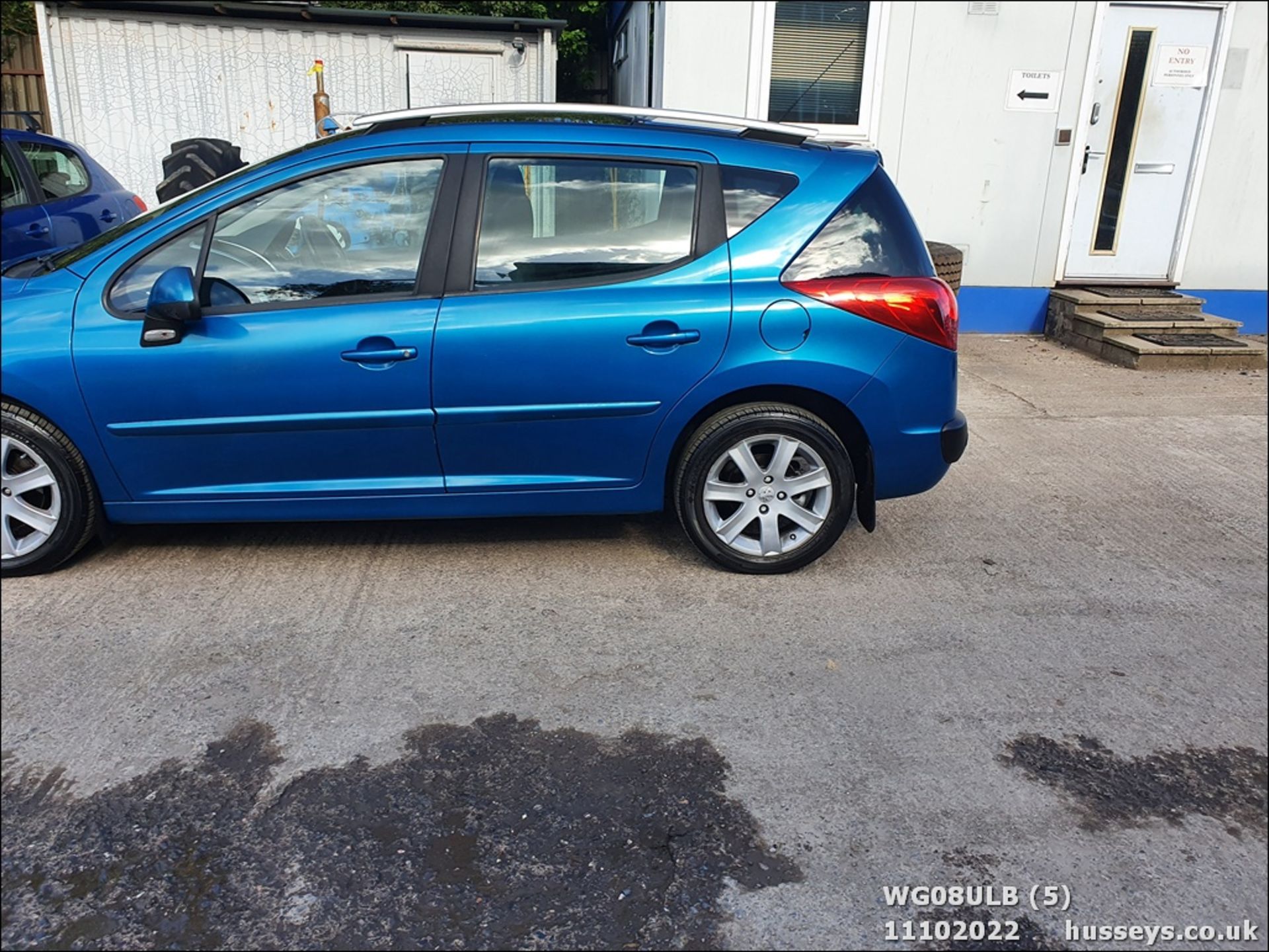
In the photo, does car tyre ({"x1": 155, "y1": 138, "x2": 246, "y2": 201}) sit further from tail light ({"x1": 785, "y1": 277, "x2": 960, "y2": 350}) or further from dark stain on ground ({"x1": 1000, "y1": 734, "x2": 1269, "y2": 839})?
dark stain on ground ({"x1": 1000, "y1": 734, "x2": 1269, "y2": 839})

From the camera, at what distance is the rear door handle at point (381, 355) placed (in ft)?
11.7

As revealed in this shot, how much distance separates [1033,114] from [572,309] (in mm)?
6121

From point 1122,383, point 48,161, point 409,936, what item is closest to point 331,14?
point 48,161

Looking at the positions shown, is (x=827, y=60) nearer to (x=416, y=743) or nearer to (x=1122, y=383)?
(x=1122, y=383)

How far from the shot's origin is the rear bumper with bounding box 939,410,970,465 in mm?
3910

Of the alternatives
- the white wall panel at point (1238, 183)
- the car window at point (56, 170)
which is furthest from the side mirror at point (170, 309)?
the white wall panel at point (1238, 183)

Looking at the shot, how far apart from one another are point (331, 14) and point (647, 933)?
8.85 metres

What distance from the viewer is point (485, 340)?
3.60 metres

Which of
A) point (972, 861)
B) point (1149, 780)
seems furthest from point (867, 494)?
point (972, 861)

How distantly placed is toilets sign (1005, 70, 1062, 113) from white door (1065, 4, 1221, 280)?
0.35 metres

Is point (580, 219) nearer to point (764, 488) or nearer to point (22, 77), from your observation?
point (764, 488)

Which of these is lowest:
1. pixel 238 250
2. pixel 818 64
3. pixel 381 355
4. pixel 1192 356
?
pixel 1192 356

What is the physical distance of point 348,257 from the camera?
365cm

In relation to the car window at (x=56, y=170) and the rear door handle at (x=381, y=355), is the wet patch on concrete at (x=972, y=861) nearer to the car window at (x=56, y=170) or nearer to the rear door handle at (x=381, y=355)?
the rear door handle at (x=381, y=355)
